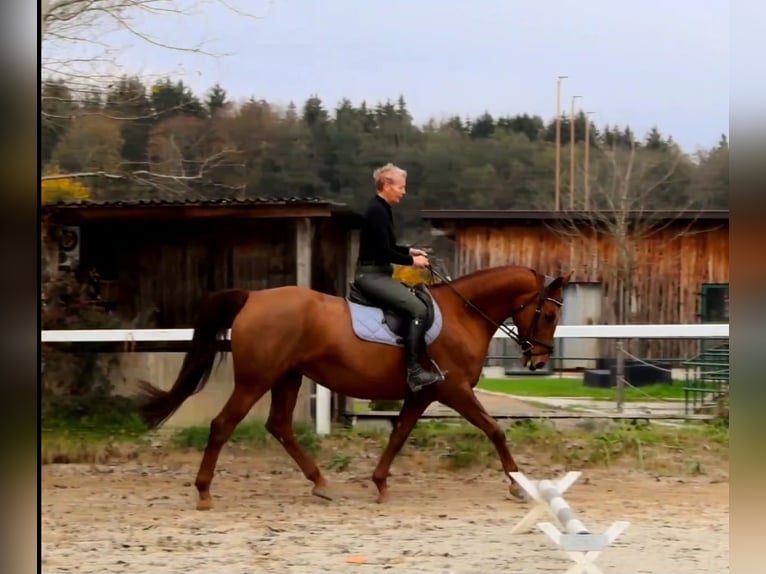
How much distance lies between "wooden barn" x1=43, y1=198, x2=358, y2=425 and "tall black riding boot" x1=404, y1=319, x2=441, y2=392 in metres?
1.84

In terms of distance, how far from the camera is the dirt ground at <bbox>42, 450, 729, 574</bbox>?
14.7 ft

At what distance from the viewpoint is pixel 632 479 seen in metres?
6.35

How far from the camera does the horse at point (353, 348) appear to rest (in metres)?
5.68

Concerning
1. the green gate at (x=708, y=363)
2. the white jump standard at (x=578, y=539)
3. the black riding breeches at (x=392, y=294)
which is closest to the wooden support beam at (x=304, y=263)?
the black riding breeches at (x=392, y=294)

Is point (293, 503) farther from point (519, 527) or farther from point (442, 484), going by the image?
point (519, 527)

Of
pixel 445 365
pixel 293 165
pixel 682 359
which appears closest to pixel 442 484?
pixel 445 365

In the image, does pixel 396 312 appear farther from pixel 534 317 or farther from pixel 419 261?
pixel 534 317

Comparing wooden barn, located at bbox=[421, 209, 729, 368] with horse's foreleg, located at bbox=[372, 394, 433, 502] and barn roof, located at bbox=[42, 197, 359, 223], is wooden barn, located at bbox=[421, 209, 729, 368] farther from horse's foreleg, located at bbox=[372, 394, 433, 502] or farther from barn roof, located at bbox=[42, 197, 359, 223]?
horse's foreleg, located at bbox=[372, 394, 433, 502]

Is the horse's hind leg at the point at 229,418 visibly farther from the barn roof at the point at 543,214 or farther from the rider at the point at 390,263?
the barn roof at the point at 543,214

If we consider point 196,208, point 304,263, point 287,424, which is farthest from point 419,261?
point 196,208

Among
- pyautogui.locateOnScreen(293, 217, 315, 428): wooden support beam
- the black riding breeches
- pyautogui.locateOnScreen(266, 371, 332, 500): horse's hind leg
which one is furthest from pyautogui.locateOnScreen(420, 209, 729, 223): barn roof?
pyautogui.locateOnScreen(266, 371, 332, 500): horse's hind leg

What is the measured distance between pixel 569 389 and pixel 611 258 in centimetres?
111

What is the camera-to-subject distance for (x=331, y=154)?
7.09 meters

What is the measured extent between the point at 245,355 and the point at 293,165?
204cm
